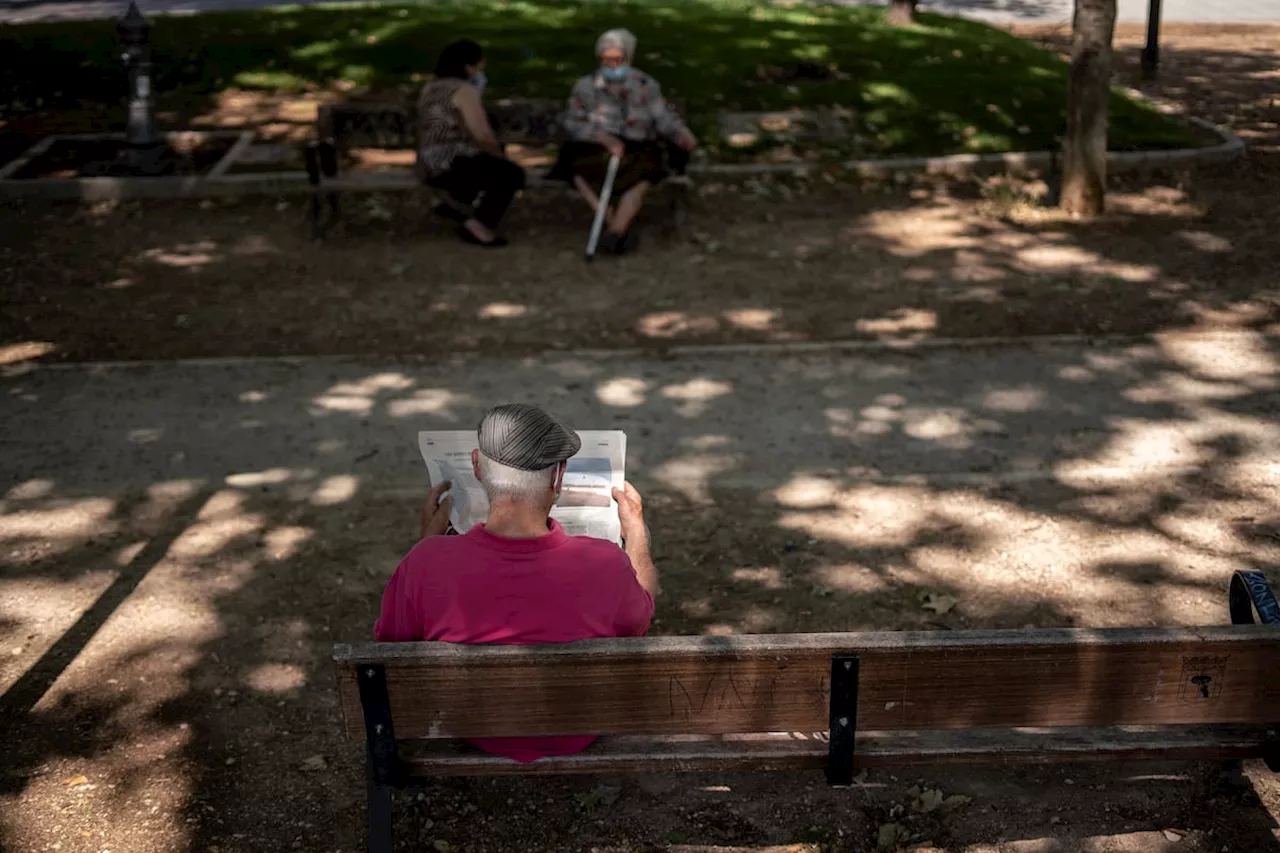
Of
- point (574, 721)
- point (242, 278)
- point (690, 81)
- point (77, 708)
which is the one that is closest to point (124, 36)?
point (242, 278)

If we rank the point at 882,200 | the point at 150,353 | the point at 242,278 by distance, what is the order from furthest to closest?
the point at 882,200
the point at 242,278
the point at 150,353

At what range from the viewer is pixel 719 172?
11.5 metres

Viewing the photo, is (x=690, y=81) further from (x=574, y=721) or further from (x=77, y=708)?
(x=574, y=721)

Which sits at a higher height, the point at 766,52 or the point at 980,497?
the point at 766,52

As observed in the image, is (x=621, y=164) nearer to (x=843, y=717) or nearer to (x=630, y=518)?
(x=630, y=518)

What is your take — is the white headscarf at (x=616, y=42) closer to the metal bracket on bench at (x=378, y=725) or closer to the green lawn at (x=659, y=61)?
the green lawn at (x=659, y=61)

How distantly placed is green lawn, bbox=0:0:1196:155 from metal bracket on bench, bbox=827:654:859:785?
894 centimetres

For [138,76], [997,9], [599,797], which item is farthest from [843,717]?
[997,9]

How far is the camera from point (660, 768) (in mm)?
3861

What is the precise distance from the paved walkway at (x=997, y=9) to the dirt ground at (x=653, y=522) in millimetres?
9319

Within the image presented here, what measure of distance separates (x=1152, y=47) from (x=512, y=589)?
14.1 meters

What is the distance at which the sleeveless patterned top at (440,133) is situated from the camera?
1018 cm

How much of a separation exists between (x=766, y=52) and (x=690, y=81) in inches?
49.6

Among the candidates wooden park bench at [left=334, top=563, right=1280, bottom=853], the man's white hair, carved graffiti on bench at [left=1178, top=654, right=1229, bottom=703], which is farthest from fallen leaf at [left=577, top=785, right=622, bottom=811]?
carved graffiti on bench at [left=1178, top=654, right=1229, bottom=703]
